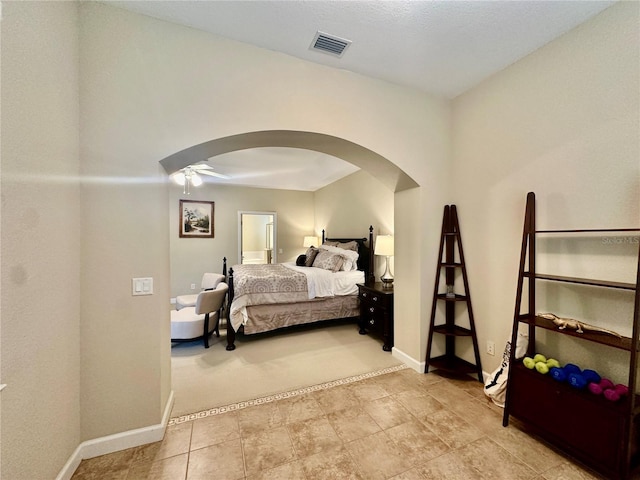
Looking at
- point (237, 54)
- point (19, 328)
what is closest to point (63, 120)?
point (19, 328)

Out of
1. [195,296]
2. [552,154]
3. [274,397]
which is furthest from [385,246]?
[195,296]

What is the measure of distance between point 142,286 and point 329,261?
2.95 metres

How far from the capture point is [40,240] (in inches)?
48.2

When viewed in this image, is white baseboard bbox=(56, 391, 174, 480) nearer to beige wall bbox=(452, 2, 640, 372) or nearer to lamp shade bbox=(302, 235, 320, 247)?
beige wall bbox=(452, 2, 640, 372)

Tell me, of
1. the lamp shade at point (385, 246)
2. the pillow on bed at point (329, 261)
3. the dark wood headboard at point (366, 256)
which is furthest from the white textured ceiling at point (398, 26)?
the pillow on bed at point (329, 261)

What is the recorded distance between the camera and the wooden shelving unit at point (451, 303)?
2439mm

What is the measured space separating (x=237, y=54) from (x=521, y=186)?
248cm

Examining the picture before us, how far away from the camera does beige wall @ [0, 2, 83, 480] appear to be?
1050 millimetres

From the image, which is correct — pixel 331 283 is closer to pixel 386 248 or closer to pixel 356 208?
pixel 386 248

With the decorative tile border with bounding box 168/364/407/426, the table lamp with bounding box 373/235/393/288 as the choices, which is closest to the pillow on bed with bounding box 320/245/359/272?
the table lamp with bounding box 373/235/393/288

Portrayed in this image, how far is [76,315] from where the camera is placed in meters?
1.51

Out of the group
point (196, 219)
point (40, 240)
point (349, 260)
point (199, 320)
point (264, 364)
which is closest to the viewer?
point (40, 240)

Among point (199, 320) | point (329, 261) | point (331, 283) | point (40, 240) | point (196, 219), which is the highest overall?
point (196, 219)

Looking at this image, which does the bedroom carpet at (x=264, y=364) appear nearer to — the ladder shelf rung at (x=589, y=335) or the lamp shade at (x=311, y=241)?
the ladder shelf rung at (x=589, y=335)
